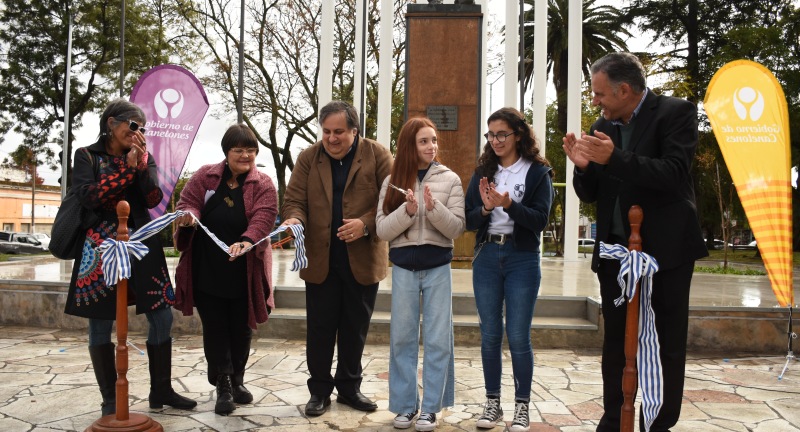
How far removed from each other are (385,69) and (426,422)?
1059 cm

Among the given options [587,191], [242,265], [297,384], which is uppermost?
[587,191]

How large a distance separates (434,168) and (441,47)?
590cm

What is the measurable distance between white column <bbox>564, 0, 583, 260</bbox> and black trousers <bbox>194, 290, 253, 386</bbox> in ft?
30.5

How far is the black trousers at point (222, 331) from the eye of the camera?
13.1ft

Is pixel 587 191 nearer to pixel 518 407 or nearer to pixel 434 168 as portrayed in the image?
pixel 434 168

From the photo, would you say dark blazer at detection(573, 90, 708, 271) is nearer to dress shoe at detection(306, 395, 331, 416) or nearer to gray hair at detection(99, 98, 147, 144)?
dress shoe at detection(306, 395, 331, 416)

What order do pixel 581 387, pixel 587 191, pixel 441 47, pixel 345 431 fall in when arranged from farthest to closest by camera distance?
pixel 441 47
pixel 581 387
pixel 345 431
pixel 587 191

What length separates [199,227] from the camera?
3.98 metres

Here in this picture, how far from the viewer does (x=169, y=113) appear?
8297 millimetres

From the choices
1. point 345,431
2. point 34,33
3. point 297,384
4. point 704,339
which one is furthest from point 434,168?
point 34,33

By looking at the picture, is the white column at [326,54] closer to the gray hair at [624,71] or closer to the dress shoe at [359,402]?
the dress shoe at [359,402]

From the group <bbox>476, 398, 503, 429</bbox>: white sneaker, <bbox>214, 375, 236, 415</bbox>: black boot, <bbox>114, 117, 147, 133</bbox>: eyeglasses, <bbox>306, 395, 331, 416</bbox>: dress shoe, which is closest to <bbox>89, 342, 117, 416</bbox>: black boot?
<bbox>214, 375, 236, 415</bbox>: black boot

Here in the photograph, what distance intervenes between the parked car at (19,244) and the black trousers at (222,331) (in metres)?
31.0

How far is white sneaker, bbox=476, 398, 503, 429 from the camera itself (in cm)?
364
